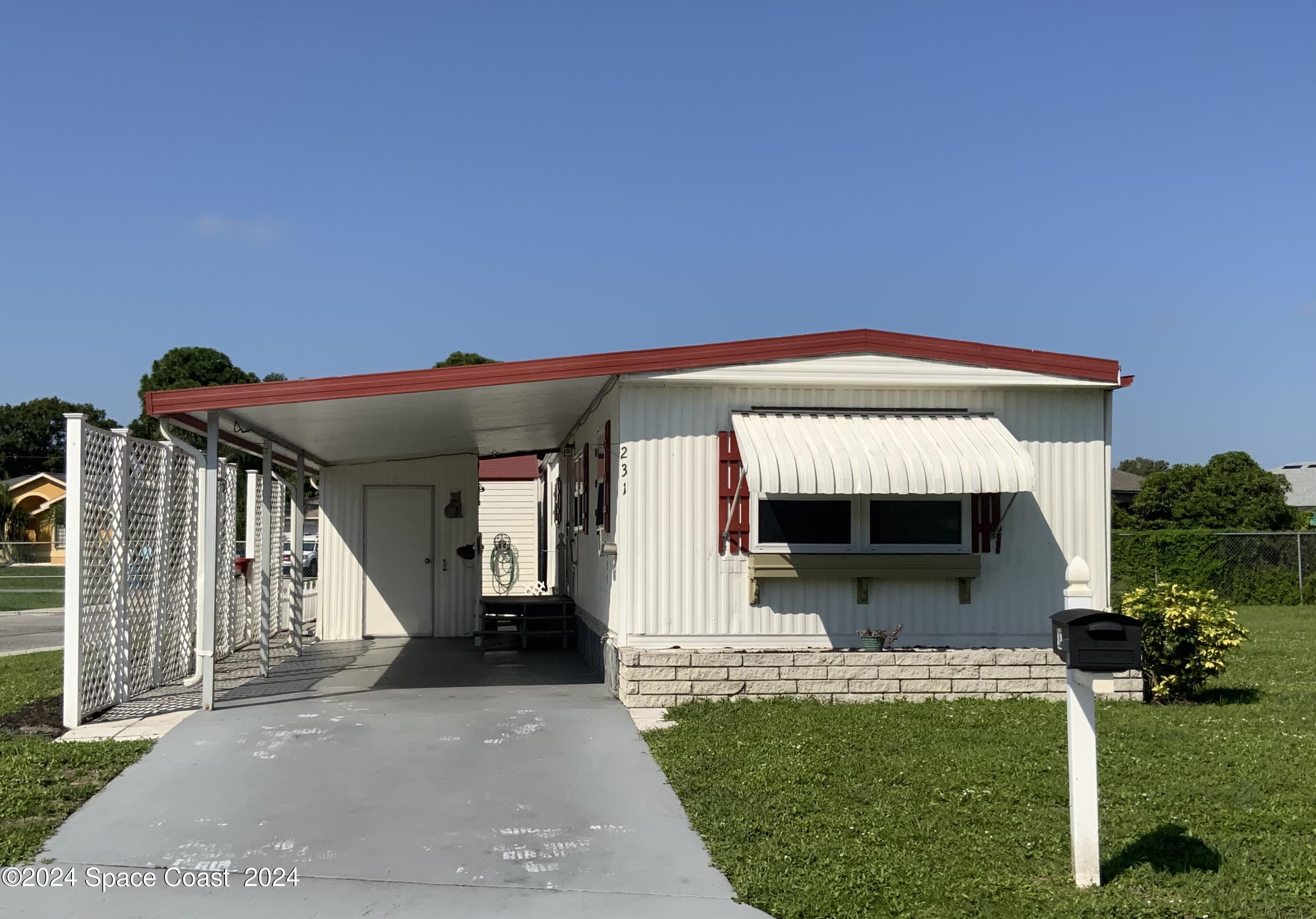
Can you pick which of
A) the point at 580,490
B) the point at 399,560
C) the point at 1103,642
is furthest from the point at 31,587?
the point at 1103,642

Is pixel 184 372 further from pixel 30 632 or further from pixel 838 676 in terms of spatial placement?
pixel 838 676

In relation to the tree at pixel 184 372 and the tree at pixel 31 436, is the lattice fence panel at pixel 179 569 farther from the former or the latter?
the tree at pixel 31 436

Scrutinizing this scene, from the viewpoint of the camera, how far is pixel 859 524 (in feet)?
30.1

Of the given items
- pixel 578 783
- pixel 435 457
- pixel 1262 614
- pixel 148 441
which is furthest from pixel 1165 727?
pixel 1262 614

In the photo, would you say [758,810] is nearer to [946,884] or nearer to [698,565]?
[946,884]

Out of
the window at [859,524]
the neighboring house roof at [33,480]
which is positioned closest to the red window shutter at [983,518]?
the window at [859,524]

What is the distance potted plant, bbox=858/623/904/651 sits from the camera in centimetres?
900

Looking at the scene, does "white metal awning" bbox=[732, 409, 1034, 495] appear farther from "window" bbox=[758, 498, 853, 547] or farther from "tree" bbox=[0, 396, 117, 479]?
"tree" bbox=[0, 396, 117, 479]

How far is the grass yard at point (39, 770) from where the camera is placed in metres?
5.35

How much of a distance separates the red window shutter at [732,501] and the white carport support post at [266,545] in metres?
4.68

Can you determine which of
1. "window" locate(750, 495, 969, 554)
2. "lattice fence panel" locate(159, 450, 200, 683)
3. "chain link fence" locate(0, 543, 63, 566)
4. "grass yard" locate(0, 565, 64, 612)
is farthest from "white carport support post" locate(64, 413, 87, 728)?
"chain link fence" locate(0, 543, 63, 566)

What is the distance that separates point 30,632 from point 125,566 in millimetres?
10981

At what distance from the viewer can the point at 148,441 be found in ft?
31.5

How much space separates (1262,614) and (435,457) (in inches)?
563
